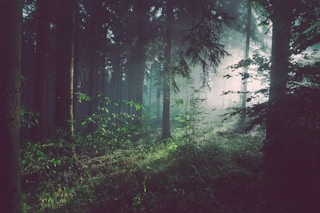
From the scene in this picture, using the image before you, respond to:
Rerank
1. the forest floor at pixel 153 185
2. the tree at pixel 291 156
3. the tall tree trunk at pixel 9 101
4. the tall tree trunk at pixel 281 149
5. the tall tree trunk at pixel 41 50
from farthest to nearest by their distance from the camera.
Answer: the tall tree trunk at pixel 41 50
the forest floor at pixel 153 185
the tall tree trunk at pixel 281 149
the tree at pixel 291 156
the tall tree trunk at pixel 9 101

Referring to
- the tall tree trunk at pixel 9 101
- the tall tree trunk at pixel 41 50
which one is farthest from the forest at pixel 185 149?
the tall tree trunk at pixel 41 50

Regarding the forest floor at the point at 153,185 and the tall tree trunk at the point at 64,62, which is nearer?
the forest floor at the point at 153,185

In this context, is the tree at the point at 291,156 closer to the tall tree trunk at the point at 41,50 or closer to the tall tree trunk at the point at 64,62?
the tall tree trunk at the point at 64,62

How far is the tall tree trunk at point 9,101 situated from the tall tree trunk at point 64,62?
3.83 meters

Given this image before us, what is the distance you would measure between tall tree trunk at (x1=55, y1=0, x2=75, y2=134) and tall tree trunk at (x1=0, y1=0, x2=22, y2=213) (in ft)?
12.6

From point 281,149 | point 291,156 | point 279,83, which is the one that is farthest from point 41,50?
point 291,156

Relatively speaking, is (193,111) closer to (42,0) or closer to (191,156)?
(191,156)

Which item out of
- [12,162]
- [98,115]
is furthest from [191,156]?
[12,162]

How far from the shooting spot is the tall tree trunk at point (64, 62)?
21.5 feet

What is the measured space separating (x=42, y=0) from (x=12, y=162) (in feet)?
36.7

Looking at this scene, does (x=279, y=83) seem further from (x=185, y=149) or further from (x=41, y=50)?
(x=41, y=50)

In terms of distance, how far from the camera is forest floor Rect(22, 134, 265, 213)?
15.3ft

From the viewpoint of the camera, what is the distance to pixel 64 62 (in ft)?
21.9

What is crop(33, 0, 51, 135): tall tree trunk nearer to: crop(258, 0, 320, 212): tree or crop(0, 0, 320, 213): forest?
crop(0, 0, 320, 213): forest
